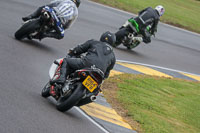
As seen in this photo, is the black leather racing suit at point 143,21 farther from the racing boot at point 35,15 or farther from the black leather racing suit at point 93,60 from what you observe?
the black leather racing suit at point 93,60

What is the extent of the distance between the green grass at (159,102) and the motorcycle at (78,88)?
1684 mm

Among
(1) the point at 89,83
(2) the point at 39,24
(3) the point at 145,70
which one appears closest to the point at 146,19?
(3) the point at 145,70

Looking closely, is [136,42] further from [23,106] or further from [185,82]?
[23,106]

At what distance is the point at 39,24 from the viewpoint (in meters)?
12.1

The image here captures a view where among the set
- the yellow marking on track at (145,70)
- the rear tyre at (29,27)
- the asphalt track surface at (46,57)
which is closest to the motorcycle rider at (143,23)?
the asphalt track surface at (46,57)

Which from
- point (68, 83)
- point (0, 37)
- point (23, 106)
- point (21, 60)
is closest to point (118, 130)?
point (68, 83)

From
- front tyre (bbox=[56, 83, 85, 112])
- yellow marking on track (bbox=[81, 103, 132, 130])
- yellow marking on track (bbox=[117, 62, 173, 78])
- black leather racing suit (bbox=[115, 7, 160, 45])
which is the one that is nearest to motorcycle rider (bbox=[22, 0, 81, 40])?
yellow marking on track (bbox=[117, 62, 173, 78])

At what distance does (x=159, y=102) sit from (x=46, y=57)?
3023mm

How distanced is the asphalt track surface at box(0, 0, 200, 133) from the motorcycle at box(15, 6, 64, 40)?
0.94 feet

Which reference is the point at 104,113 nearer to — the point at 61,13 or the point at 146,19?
the point at 61,13

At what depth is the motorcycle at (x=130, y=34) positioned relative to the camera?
16000mm

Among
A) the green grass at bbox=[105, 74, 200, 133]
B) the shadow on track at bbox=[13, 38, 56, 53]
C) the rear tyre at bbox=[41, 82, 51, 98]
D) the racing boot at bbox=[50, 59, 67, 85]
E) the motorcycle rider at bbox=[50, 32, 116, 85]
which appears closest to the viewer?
the racing boot at bbox=[50, 59, 67, 85]

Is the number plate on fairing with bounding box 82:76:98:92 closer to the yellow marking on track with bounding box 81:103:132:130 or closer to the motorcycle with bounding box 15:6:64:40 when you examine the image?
the yellow marking on track with bounding box 81:103:132:130

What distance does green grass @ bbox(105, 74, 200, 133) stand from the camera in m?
9.82
